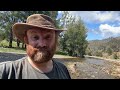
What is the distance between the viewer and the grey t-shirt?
3.95 ft

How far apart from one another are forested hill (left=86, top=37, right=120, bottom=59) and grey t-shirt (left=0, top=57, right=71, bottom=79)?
18.1 inches

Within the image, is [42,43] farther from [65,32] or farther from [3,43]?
[3,43]

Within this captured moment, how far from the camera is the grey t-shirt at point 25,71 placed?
3.95 feet

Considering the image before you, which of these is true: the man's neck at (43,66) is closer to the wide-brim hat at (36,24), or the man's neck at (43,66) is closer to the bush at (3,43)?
the wide-brim hat at (36,24)

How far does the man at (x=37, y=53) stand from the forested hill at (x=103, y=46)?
1.40 feet

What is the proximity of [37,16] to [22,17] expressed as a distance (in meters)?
0.24

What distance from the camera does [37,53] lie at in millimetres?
1307

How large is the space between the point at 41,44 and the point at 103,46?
0.57 meters

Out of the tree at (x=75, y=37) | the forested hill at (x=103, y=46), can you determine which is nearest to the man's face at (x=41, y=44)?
the tree at (x=75, y=37)

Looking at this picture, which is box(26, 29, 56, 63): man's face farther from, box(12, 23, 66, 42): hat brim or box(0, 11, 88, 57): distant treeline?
box(0, 11, 88, 57): distant treeline

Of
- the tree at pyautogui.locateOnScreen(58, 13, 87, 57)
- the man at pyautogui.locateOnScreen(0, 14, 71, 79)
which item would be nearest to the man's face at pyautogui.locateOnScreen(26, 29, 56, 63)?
the man at pyautogui.locateOnScreen(0, 14, 71, 79)

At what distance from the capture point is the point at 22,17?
146cm
